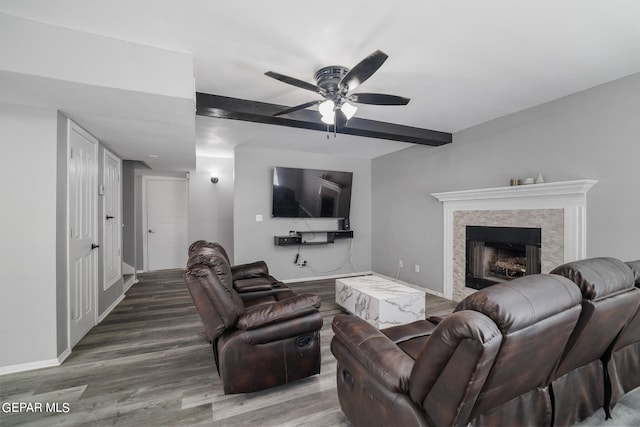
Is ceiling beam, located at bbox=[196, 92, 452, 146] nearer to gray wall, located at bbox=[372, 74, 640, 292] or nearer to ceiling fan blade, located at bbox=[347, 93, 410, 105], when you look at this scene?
gray wall, located at bbox=[372, 74, 640, 292]

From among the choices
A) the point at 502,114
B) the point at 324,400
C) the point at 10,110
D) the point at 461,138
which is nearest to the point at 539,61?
the point at 502,114

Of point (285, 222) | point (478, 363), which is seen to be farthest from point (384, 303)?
point (285, 222)

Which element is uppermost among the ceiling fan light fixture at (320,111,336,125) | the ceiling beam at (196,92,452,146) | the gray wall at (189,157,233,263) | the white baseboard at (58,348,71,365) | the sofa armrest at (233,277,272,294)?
the ceiling beam at (196,92,452,146)

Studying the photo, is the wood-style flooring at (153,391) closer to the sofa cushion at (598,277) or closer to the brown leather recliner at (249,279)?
the brown leather recliner at (249,279)

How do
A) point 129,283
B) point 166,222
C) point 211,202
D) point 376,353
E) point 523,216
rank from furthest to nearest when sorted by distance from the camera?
point 166,222, point 211,202, point 129,283, point 523,216, point 376,353

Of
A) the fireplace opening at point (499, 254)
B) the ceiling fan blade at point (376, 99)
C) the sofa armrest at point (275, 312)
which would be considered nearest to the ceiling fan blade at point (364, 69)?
the ceiling fan blade at point (376, 99)

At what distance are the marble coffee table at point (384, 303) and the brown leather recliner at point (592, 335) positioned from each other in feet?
4.95

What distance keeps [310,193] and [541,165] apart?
11.2 ft

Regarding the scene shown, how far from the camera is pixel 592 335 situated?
1.38 meters

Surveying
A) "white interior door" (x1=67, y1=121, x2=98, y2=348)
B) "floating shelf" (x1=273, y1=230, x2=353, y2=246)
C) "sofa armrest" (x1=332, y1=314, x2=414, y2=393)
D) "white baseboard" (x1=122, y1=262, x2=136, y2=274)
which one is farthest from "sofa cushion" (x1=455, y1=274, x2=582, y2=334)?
"white baseboard" (x1=122, y1=262, x2=136, y2=274)

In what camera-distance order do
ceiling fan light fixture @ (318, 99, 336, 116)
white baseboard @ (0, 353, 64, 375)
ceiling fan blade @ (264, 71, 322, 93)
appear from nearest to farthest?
ceiling fan blade @ (264, 71, 322, 93), white baseboard @ (0, 353, 64, 375), ceiling fan light fixture @ (318, 99, 336, 116)

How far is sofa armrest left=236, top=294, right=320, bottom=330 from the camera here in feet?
6.05

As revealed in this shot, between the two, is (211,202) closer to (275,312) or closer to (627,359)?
(275,312)

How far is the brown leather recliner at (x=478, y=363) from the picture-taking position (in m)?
0.93
